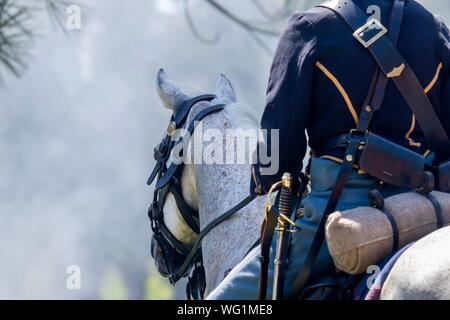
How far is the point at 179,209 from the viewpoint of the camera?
6285 millimetres

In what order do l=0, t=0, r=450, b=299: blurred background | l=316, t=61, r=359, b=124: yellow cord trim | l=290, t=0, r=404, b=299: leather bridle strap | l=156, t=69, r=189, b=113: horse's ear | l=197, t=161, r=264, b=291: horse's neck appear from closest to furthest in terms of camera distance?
l=290, t=0, r=404, b=299: leather bridle strap
l=316, t=61, r=359, b=124: yellow cord trim
l=197, t=161, r=264, b=291: horse's neck
l=156, t=69, r=189, b=113: horse's ear
l=0, t=0, r=450, b=299: blurred background

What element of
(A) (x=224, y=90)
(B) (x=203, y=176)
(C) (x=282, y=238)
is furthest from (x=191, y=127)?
(C) (x=282, y=238)

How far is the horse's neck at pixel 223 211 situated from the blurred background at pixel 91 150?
25.3m

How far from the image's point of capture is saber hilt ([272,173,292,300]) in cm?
479

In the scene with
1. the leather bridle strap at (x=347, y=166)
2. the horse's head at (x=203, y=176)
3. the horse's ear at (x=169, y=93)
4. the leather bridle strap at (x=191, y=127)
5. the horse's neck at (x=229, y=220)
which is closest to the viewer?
the leather bridle strap at (x=347, y=166)

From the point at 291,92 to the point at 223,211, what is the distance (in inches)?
42.7

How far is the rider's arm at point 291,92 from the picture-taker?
4914mm

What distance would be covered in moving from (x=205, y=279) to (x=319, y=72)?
5.02ft

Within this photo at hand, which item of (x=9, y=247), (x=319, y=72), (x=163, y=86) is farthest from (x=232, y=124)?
(x=9, y=247)

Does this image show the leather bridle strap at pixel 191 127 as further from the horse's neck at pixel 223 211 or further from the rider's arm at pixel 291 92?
the rider's arm at pixel 291 92

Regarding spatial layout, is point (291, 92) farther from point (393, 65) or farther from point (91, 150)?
point (91, 150)

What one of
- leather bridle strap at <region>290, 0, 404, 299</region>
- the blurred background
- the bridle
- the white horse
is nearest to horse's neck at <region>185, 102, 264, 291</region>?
the white horse

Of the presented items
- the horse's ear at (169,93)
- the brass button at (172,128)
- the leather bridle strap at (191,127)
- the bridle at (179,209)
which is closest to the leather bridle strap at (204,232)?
the bridle at (179,209)

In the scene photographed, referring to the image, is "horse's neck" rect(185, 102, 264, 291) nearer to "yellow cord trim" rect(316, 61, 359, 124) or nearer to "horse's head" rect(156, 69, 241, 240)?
"horse's head" rect(156, 69, 241, 240)
